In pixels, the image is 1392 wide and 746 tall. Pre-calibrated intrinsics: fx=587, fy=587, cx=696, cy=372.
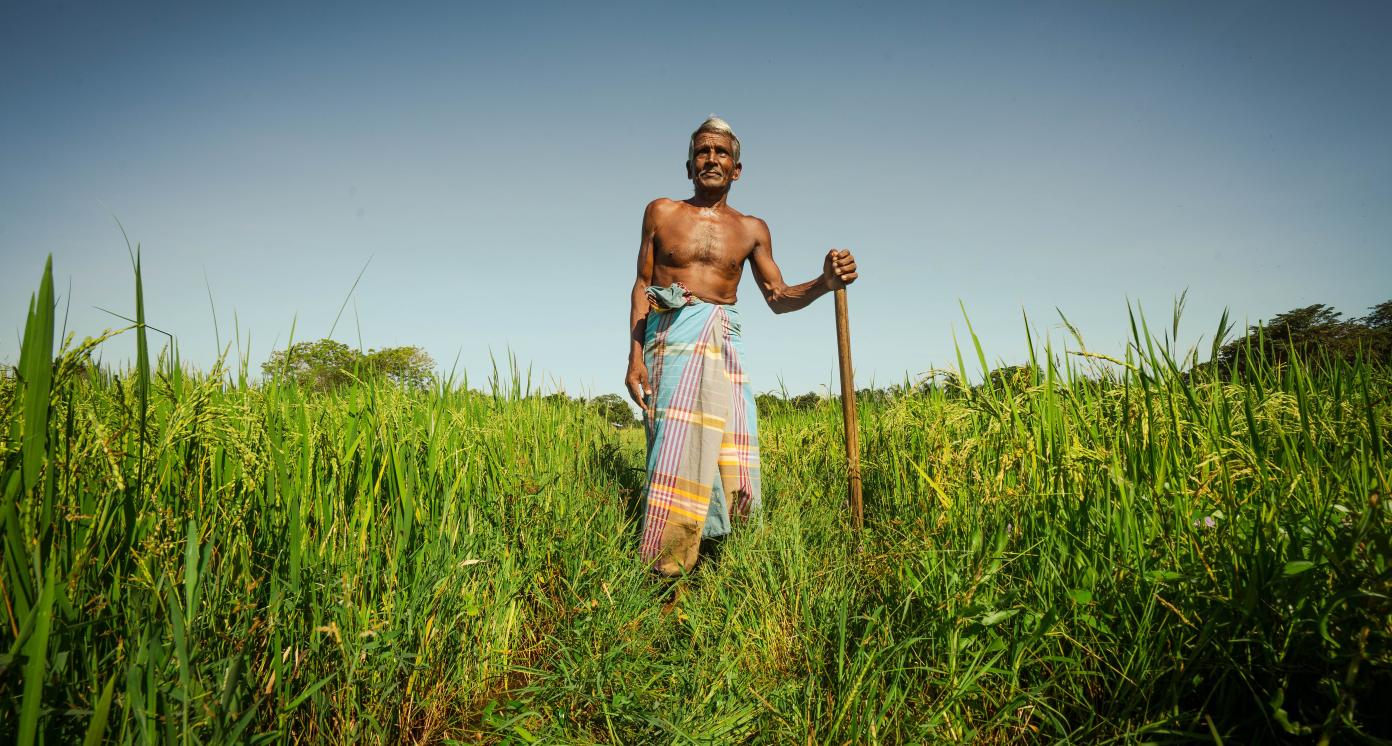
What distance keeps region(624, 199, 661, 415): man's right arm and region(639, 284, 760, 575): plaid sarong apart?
12 centimetres

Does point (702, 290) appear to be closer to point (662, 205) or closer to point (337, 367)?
point (662, 205)

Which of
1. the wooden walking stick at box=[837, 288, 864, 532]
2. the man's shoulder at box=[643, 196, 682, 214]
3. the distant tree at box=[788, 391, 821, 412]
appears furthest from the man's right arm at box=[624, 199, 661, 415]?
the distant tree at box=[788, 391, 821, 412]

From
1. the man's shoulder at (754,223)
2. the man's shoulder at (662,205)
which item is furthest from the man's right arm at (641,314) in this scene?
the man's shoulder at (754,223)

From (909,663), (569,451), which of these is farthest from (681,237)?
(909,663)

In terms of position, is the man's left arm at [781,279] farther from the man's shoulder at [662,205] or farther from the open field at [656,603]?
the open field at [656,603]

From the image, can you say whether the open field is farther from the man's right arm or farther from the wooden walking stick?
the man's right arm

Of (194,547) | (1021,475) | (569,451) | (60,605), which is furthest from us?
(569,451)

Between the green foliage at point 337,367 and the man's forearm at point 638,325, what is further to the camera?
the man's forearm at point 638,325

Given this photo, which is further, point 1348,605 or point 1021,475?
point 1021,475

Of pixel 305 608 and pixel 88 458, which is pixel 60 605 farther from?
pixel 305 608

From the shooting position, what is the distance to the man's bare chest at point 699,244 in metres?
3.46

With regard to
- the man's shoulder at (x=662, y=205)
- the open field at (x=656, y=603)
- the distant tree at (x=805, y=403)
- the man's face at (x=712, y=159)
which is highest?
the man's face at (x=712, y=159)

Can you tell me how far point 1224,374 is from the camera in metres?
2.76

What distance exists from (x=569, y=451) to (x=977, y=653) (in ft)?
8.86
